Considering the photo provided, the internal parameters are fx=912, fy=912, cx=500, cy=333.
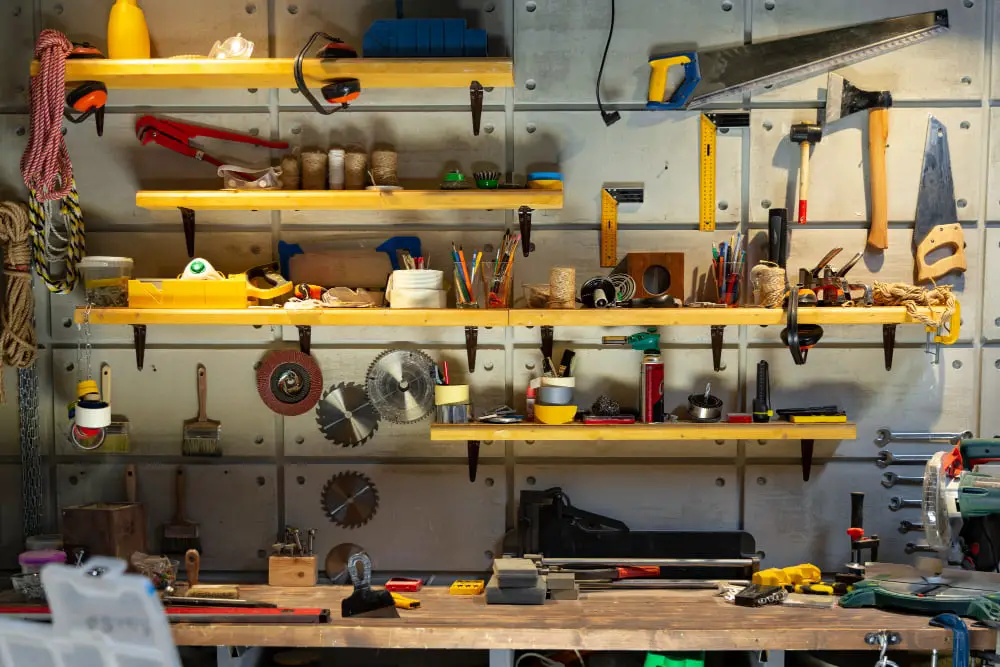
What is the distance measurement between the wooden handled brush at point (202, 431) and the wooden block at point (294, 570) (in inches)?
21.3

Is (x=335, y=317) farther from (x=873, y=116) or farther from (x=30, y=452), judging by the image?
(x=873, y=116)

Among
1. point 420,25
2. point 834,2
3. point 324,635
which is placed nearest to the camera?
point 324,635

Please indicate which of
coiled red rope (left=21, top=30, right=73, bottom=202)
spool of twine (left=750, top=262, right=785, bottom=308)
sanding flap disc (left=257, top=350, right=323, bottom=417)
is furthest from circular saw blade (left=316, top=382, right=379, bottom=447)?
spool of twine (left=750, top=262, right=785, bottom=308)

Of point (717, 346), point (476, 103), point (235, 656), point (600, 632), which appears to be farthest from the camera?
point (717, 346)

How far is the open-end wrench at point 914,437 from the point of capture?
3.67 meters

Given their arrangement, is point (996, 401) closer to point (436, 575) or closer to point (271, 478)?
point (436, 575)

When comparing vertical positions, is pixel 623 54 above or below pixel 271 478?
above

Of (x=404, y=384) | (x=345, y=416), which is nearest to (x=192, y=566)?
(x=345, y=416)

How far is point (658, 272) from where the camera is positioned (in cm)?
357

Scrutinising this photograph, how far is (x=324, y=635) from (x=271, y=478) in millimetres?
939

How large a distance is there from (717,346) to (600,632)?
1.27 m

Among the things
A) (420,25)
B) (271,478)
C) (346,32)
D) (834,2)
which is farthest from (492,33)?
(271,478)

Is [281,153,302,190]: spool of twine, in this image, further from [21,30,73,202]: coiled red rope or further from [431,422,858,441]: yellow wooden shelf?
[431,422,858,441]: yellow wooden shelf

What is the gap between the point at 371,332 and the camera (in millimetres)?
3709
